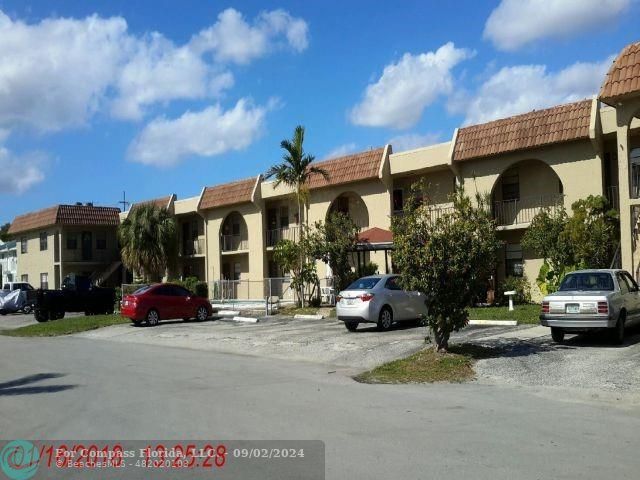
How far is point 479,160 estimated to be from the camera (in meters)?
26.6

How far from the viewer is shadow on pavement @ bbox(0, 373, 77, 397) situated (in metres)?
10.8

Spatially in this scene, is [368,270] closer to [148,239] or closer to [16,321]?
[148,239]

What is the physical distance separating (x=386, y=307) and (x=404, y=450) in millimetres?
11966

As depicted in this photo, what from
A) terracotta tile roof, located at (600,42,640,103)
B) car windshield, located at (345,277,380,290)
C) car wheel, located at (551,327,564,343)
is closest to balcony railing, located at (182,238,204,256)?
car windshield, located at (345,277,380,290)

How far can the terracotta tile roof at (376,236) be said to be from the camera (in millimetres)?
27005

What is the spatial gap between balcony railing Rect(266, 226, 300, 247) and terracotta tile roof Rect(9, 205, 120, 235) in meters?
19.0

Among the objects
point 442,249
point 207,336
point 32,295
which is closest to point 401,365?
point 442,249

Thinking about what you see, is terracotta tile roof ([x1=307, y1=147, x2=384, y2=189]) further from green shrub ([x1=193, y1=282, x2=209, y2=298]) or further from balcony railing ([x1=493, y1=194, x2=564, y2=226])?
green shrub ([x1=193, y1=282, x2=209, y2=298])

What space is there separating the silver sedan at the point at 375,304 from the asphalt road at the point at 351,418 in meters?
5.00

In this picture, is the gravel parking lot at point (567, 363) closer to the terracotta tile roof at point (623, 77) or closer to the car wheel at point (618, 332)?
the car wheel at point (618, 332)

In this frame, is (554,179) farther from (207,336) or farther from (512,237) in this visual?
(207,336)

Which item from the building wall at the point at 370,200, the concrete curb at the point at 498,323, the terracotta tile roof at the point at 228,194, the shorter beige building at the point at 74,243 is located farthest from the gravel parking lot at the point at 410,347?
the shorter beige building at the point at 74,243

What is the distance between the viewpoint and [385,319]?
18625 mm

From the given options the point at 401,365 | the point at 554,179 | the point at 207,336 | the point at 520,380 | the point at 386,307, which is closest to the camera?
the point at 520,380
